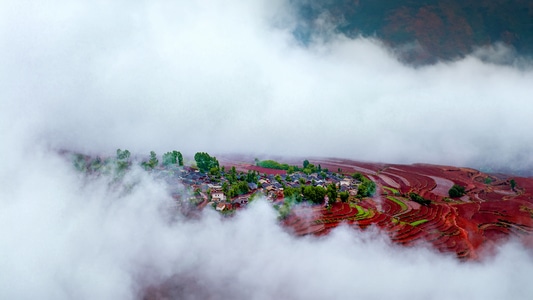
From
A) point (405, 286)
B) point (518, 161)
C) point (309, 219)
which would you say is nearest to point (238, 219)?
point (309, 219)

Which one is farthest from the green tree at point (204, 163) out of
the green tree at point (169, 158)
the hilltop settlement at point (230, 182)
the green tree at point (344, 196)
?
the green tree at point (344, 196)

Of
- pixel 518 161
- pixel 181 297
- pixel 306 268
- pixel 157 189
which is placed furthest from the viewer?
pixel 518 161

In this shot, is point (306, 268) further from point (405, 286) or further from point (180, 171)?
point (180, 171)

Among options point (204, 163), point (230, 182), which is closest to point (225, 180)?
point (230, 182)

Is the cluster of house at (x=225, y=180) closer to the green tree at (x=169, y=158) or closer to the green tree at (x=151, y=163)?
Result: the green tree at (x=151, y=163)

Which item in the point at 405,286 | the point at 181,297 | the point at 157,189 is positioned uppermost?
the point at 157,189

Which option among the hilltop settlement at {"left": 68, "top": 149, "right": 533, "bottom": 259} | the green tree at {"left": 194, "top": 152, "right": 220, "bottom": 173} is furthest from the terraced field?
the green tree at {"left": 194, "top": 152, "right": 220, "bottom": 173}
